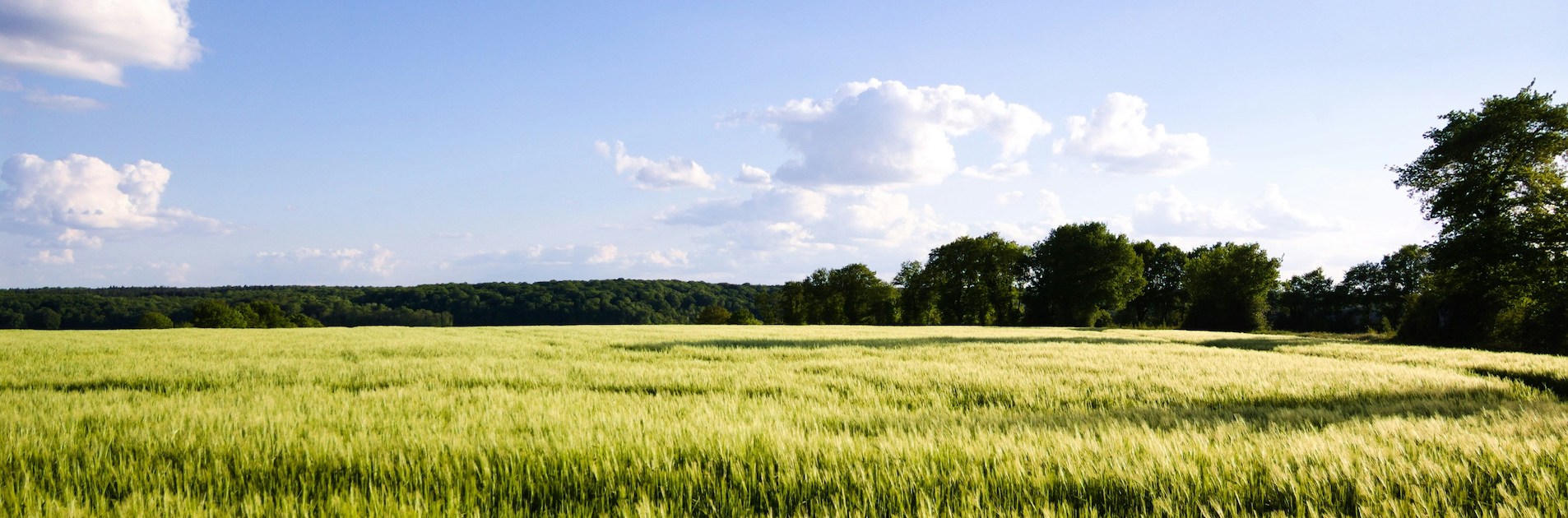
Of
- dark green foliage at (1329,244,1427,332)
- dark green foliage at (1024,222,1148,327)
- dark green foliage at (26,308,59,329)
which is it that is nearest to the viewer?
dark green foliage at (1024,222,1148,327)

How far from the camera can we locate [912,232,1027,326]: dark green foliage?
2699 inches

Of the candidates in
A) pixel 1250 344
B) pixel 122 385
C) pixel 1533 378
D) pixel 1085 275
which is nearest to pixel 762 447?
pixel 122 385

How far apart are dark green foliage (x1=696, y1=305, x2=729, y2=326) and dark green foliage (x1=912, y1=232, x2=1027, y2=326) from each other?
3617 centimetres

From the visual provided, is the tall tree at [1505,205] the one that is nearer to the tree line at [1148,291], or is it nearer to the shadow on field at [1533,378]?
the tree line at [1148,291]

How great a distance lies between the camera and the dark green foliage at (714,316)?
320ft

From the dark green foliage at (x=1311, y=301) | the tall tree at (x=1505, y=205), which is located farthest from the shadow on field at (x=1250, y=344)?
the dark green foliage at (x=1311, y=301)

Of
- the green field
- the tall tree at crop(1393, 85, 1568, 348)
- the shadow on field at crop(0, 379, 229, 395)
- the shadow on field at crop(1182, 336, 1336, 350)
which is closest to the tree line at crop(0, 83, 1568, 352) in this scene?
the tall tree at crop(1393, 85, 1568, 348)

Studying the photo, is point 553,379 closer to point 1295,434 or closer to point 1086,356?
point 1295,434

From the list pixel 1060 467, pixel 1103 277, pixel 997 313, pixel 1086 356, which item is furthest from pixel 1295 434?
pixel 997 313

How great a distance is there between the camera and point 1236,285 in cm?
6081

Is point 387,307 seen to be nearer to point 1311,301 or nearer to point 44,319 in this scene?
point 44,319

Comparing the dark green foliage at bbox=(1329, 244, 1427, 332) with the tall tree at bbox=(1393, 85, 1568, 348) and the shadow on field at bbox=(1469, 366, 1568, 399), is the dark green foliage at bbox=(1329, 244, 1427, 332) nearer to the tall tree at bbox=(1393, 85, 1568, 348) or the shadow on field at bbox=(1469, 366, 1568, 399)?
the tall tree at bbox=(1393, 85, 1568, 348)

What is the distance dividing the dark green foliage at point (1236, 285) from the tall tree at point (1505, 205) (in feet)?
106

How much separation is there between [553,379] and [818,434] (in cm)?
533
